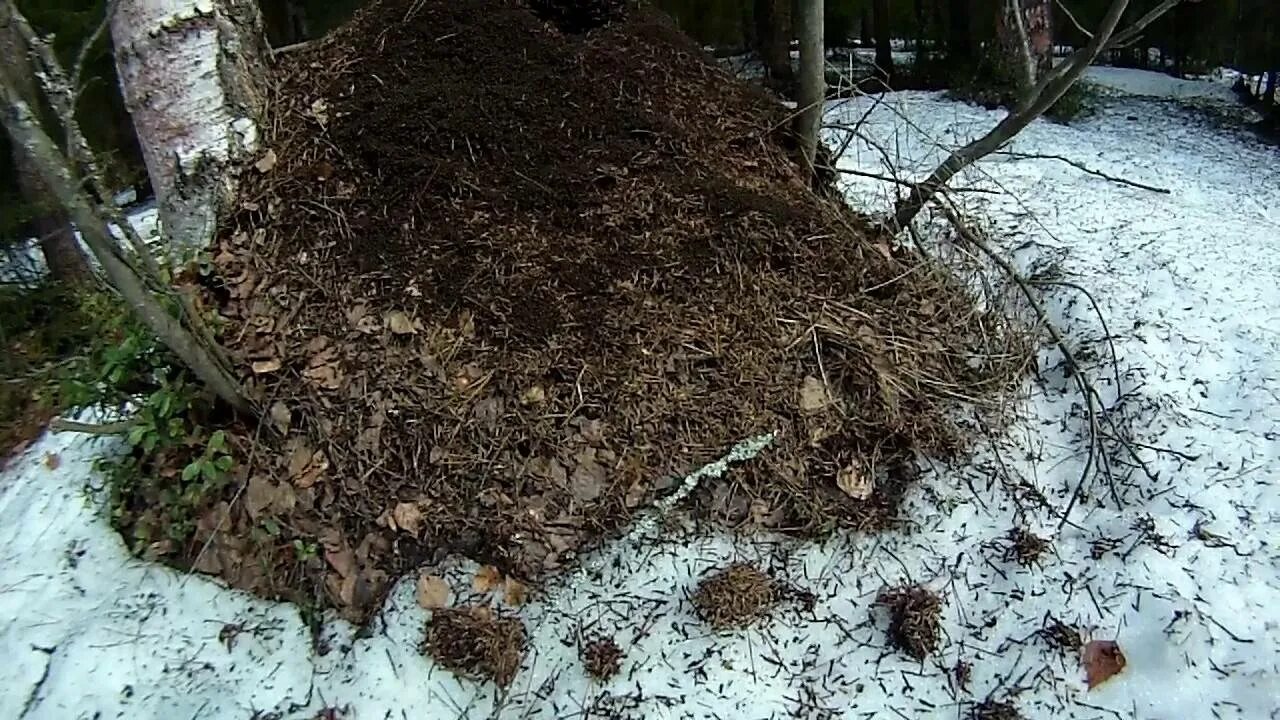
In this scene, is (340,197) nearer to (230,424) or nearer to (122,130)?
(230,424)

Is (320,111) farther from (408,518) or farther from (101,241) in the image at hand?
(408,518)

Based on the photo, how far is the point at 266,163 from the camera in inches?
116

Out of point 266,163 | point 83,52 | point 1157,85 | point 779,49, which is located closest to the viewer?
point 83,52

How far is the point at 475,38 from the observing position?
3148 millimetres

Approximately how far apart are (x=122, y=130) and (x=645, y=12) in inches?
239

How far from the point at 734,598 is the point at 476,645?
0.71m

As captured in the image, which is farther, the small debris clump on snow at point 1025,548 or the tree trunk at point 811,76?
the tree trunk at point 811,76

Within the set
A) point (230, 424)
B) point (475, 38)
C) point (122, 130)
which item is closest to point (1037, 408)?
point (475, 38)

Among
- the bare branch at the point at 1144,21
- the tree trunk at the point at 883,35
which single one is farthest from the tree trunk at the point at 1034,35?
the bare branch at the point at 1144,21

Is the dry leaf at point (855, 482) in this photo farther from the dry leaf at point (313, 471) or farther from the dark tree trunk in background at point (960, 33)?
the dark tree trunk in background at point (960, 33)

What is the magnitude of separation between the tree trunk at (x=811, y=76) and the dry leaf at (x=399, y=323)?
1707 mm

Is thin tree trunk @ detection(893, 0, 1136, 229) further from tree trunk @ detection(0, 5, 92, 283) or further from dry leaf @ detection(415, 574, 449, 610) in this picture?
tree trunk @ detection(0, 5, 92, 283)

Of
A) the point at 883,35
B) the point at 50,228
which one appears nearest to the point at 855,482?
the point at 50,228

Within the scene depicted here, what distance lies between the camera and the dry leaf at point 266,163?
9.61 ft
